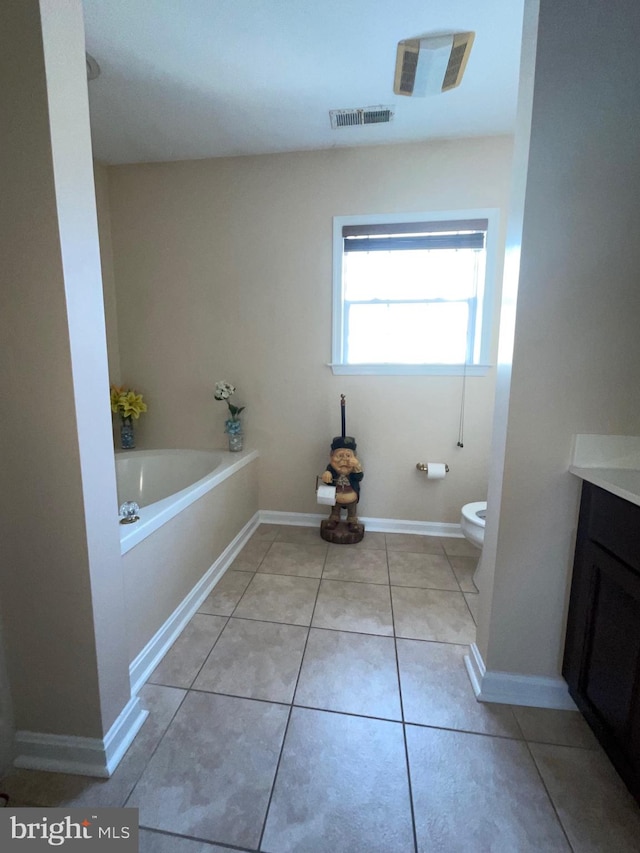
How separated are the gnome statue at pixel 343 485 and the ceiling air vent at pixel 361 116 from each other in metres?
1.56

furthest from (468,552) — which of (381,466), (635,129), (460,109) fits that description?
(460,109)

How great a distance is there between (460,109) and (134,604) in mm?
2796

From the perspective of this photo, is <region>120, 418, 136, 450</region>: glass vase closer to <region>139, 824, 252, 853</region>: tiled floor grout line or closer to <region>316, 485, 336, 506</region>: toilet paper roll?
<region>316, 485, 336, 506</region>: toilet paper roll

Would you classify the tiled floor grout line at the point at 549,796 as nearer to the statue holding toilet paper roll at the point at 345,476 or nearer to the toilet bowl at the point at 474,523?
the toilet bowl at the point at 474,523

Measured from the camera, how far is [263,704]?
1.17 metres

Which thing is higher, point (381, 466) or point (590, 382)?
point (590, 382)

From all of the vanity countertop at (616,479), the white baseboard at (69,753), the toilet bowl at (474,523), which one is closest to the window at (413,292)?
the toilet bowl at (474,523)

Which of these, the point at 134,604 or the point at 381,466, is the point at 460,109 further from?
the point at 134,604

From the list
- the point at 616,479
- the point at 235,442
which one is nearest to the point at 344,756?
the point at 616,479

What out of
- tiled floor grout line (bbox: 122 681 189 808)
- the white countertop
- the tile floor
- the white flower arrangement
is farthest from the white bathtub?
the white countertop

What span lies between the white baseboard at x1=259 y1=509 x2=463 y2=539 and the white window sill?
41.2 inches

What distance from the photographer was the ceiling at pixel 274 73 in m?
1.34

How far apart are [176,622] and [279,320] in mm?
1861

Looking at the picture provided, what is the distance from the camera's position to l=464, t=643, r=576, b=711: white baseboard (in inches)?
45.9
